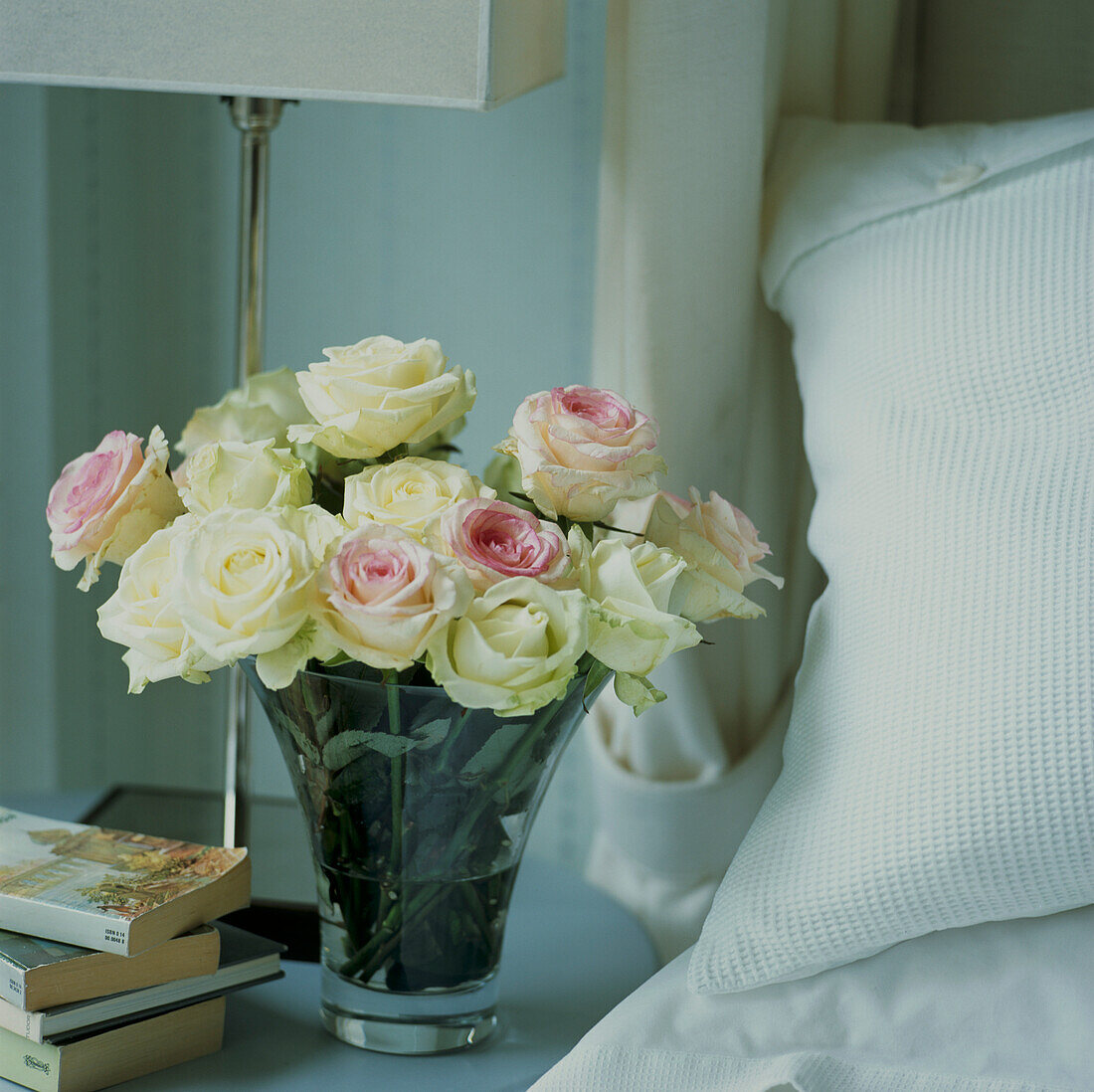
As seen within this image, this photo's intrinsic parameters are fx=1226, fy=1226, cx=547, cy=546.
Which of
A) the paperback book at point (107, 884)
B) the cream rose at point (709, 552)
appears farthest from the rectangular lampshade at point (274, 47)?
the paperback book at point (107, 884)

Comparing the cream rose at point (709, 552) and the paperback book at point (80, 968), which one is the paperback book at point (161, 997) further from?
the cream rose at point (709, 552)

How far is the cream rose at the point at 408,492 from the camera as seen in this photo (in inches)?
24.1

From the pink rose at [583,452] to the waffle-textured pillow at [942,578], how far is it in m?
0.17

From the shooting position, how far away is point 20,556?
46.9 inches

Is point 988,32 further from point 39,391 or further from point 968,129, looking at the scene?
point 39,391

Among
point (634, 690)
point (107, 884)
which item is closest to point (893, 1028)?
point (634, 690)

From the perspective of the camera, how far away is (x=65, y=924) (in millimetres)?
638

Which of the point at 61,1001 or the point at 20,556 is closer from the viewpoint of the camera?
the point at 61,1001

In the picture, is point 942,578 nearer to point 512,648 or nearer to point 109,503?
point 512,648

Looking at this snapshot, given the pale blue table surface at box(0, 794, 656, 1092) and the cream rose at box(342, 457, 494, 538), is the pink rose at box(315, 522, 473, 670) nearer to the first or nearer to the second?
the cream rose at box(342, 457, 494, 538)

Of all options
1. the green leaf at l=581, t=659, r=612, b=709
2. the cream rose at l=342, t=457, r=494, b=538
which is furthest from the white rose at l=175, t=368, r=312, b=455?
the green leaf at l=581, t=659, r=612, b=709

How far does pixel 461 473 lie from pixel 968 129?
49cm

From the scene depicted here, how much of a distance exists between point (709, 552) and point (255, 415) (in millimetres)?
310

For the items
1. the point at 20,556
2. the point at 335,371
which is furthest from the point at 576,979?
the point at 20,556
